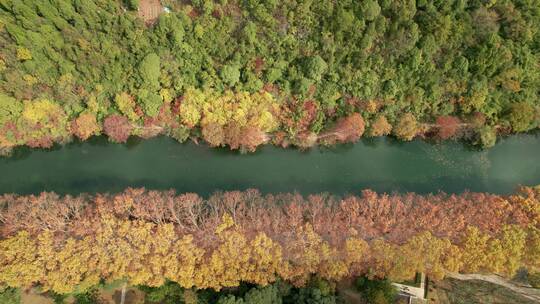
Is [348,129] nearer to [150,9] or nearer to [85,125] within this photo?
[150,9]

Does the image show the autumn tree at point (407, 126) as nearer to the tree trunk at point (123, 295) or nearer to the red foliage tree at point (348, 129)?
the red foliage tree at point (348, 129)

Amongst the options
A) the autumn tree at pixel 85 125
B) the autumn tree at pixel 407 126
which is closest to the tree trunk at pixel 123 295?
the autumn tree at pixel 85 125

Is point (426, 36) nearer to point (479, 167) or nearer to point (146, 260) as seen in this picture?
point (479, 167)

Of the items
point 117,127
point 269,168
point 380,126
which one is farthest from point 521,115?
point 117,127

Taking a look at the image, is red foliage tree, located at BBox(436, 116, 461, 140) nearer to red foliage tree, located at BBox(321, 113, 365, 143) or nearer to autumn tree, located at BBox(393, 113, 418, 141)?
autumn tree, located at BBox(393, 113, 418, 141)

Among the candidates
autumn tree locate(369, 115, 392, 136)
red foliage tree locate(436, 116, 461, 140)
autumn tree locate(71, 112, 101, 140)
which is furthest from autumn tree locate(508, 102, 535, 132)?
autumn tree locate(71, 112, 101, 140)

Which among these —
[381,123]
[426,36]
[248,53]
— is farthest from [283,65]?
[426,36]
